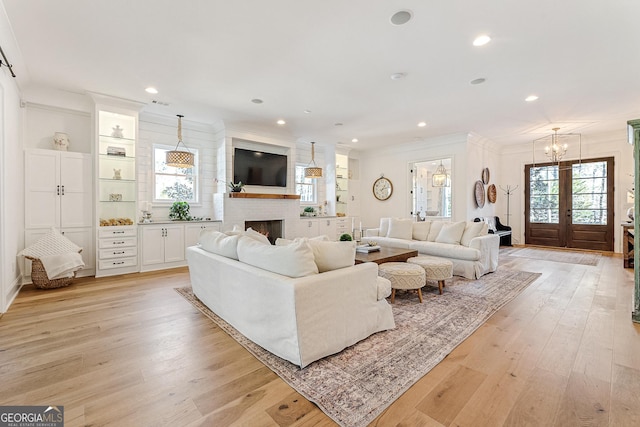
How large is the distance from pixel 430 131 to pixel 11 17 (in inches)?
267

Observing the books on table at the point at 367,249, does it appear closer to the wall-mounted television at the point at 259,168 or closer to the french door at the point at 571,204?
the wall-mounted television at the point at 259,168

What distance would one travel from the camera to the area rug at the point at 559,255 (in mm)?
5914

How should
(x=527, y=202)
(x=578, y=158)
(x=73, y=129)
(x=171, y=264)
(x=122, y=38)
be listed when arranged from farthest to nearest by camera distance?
(x=527, y=202), (x=578, y=158), (x=171, y=264), (x=73, y=129), (x=122, y=38)

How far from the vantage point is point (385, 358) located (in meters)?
2.12

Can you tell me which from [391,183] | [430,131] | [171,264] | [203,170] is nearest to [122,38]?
[203,170]

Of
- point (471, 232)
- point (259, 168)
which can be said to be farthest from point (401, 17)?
point (259, 168)

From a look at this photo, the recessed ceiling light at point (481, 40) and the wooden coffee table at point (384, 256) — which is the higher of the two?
the recessed ceiling light at point (481, 40)

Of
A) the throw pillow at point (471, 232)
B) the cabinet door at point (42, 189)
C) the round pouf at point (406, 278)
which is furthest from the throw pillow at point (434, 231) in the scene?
the cabinet door at point (42, 189)

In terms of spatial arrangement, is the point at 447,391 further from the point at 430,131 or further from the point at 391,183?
the point at 391,183

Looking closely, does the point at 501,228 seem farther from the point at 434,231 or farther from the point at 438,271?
the point at 438,271

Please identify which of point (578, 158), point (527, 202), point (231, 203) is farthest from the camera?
point (527, 202)

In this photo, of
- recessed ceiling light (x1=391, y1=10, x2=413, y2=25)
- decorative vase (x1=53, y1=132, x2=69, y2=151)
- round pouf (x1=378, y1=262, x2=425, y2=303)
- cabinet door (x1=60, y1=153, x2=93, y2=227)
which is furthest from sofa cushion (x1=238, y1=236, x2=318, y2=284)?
decorative vase (x1=53, y1=132, x2=69, y2=151)

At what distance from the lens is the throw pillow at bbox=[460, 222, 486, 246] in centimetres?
484

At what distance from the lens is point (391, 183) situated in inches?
328
